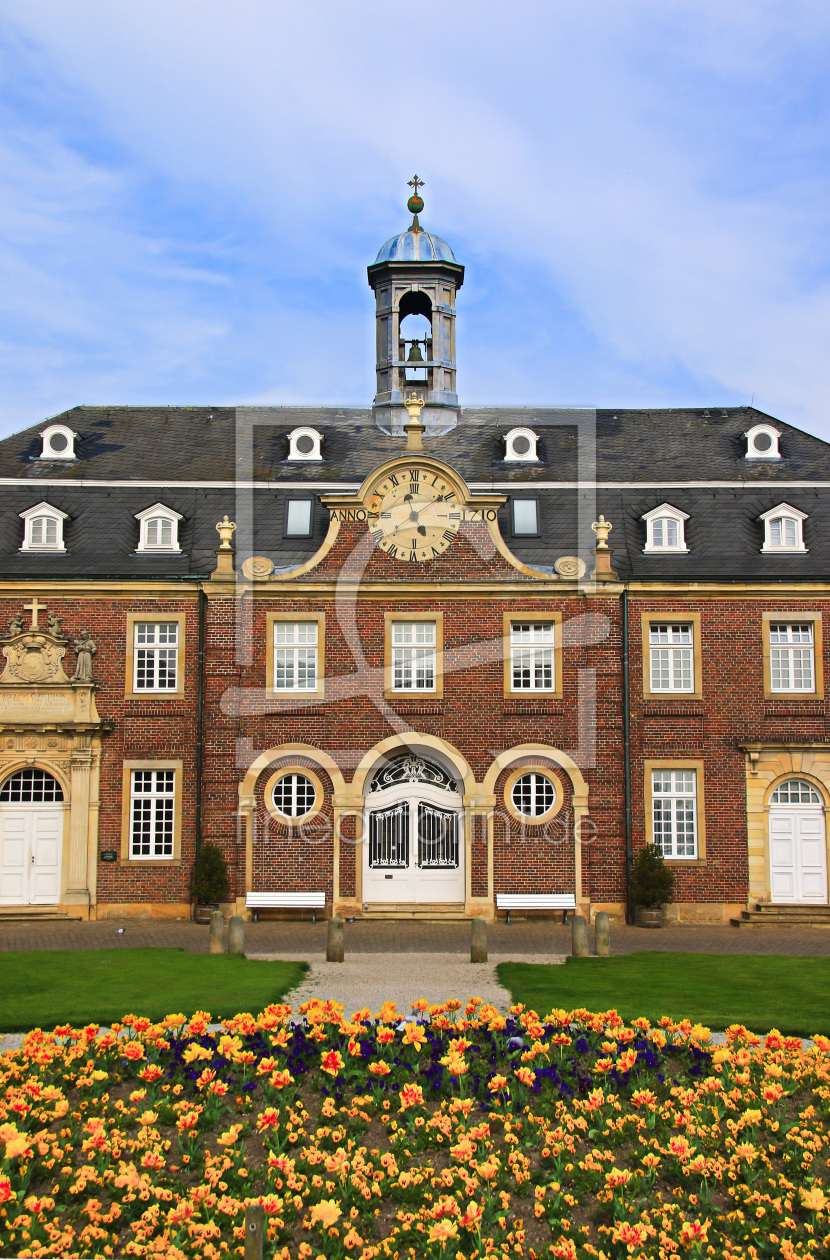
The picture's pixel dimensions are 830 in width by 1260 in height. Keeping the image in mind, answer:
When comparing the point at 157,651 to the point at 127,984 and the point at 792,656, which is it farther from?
the point at 792,656

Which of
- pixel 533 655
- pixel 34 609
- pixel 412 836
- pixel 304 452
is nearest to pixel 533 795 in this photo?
pixel 412 836

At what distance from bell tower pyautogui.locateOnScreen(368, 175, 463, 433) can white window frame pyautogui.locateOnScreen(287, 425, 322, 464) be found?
299 cm

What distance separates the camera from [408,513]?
2608 centimetres

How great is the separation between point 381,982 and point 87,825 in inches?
429

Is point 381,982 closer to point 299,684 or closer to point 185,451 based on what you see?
point 299,684

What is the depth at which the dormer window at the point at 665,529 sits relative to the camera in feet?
89.8

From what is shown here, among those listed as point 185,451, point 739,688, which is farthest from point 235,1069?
point 185,451

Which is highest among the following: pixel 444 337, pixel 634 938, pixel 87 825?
pixel 444 337

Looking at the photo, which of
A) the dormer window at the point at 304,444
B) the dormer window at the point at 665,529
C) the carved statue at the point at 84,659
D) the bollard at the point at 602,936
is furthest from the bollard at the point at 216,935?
the dormer window at the point at 304,444

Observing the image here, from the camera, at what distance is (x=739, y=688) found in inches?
1027

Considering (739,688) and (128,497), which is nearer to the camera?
(739,688)

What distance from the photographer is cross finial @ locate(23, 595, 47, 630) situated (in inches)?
1024

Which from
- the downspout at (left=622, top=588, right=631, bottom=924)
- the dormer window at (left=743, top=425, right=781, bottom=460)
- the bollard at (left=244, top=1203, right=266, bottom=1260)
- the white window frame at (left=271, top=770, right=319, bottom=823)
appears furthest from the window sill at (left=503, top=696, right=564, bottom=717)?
the bollard at (left=244, top=1203, right=266, bottom=1260)

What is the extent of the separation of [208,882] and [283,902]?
1645mm
